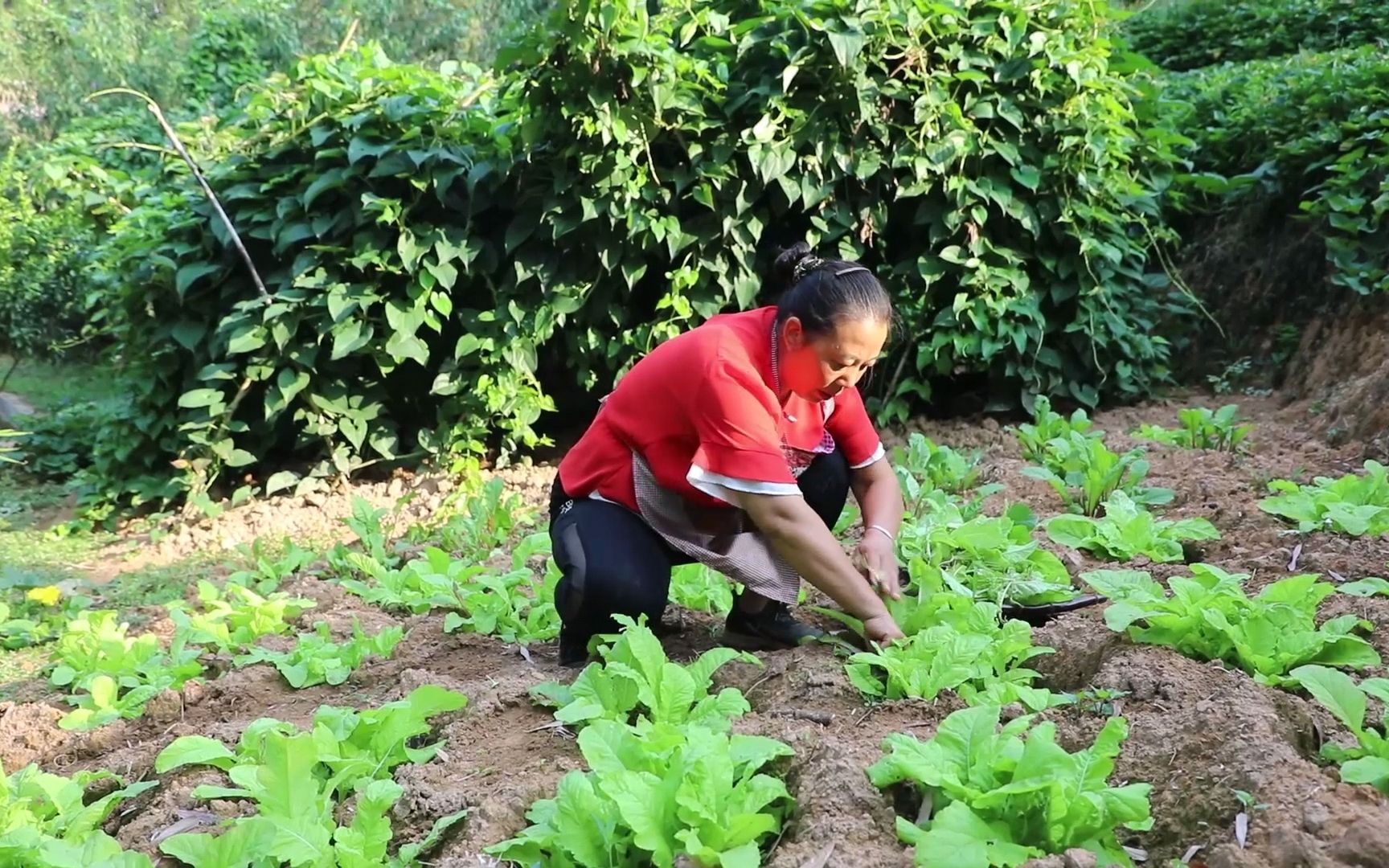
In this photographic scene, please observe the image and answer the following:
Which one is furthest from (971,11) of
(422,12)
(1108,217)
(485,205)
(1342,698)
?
(422,12)

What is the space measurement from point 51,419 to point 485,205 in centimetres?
410

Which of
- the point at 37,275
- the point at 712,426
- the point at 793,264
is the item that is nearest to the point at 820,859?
the point at 712,426

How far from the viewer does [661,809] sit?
5.79 ft

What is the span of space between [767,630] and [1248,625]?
115cm

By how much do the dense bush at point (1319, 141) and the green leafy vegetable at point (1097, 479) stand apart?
191cm

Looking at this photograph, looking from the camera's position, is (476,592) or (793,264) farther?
(476,592)

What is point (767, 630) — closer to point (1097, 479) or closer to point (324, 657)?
point (324, 657)

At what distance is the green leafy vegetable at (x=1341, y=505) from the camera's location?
3.06 metres

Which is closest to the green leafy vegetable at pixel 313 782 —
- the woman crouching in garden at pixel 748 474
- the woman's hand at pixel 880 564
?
the woman crouching in garden at pixel 748 474

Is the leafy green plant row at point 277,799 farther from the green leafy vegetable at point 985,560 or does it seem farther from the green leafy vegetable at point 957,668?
the green leafy vegetable at point 985,560

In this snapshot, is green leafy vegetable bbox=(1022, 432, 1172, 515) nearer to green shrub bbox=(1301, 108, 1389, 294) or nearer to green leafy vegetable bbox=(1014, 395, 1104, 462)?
green leafy vegetable bbox=(1014, 395, 1104, 462)

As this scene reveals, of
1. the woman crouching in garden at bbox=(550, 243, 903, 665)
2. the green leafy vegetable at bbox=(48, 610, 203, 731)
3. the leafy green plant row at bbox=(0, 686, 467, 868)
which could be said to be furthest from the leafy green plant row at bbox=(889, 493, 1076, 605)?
the green leafy vegetable at bbox=(48, 610, 203, 731)

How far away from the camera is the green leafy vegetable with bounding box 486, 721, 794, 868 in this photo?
1724 millimetres

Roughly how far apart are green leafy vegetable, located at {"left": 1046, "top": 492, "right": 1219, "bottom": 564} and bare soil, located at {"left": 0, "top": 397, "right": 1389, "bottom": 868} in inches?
2.7
